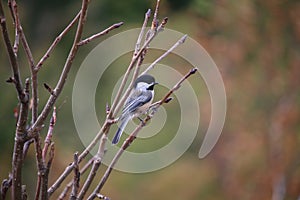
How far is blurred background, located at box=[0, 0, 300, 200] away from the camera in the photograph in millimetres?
3463

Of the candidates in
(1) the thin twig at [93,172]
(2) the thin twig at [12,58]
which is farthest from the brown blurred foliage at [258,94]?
(2) the thin twig at [12,58]

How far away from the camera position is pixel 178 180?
13.8ft

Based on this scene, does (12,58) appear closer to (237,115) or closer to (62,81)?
(62,81)

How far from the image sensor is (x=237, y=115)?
3.90 metres

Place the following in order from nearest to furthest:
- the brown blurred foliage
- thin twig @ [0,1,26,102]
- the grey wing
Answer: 1. thin twig @ [0,1,26,102]
2. the grey wing
3. the brown blurred foliage

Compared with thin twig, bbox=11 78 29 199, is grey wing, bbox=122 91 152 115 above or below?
above

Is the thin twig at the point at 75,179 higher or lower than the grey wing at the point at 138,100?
lower

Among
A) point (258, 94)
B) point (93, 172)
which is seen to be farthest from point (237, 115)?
point (93, 172)

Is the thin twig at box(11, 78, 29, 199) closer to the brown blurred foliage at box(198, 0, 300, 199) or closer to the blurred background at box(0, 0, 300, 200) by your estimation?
the blurred background at box(0, 0, 300, 200)

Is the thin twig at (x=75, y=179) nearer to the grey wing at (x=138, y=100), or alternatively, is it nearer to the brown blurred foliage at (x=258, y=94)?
the grey wing at (x=138, y=100)

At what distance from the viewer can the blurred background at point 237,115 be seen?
11.4 feet

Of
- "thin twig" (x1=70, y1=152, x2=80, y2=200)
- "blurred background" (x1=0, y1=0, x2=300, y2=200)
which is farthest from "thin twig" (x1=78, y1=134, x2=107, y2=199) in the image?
"blurred background" (x1=0, y1=0, x2=300, y2=200)

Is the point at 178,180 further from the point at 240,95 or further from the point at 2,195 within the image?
the point at 2,195

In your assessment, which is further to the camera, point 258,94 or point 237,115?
point 237,115
